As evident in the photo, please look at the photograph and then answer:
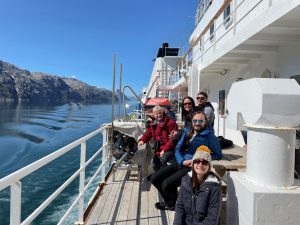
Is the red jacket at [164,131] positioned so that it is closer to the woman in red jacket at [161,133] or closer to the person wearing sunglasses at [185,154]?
the woman in red jacket at [161,133]

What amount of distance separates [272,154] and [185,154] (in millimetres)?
1462

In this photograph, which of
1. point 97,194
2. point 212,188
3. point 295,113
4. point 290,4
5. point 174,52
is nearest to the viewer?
point 295,113

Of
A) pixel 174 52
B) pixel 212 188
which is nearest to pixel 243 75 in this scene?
pixel 212 188

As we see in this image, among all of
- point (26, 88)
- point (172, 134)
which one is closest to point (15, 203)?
point (172, 134)

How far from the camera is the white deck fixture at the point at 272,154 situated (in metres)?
1.93

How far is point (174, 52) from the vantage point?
93.2 ft

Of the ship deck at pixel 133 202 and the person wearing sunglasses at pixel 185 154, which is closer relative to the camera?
Result: the person wearing sunglasses at pixel 185 154

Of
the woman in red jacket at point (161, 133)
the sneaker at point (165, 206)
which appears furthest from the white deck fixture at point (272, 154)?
the woman in red jacket at point (161, 133)

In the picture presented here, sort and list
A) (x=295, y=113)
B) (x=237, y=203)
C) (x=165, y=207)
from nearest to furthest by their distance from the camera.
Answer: (x=295, y=113) < (x=237, y=203) < (x=165, y=207)

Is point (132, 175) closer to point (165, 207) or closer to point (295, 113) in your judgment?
point (165, 207)

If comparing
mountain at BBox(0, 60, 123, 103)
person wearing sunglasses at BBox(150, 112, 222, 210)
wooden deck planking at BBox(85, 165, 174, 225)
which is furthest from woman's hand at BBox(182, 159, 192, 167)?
mountain at BBox(0, 60, 123, 103)

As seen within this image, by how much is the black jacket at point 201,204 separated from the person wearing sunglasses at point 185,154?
0.74 metres

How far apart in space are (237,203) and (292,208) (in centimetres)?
37

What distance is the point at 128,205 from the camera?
409 cm
